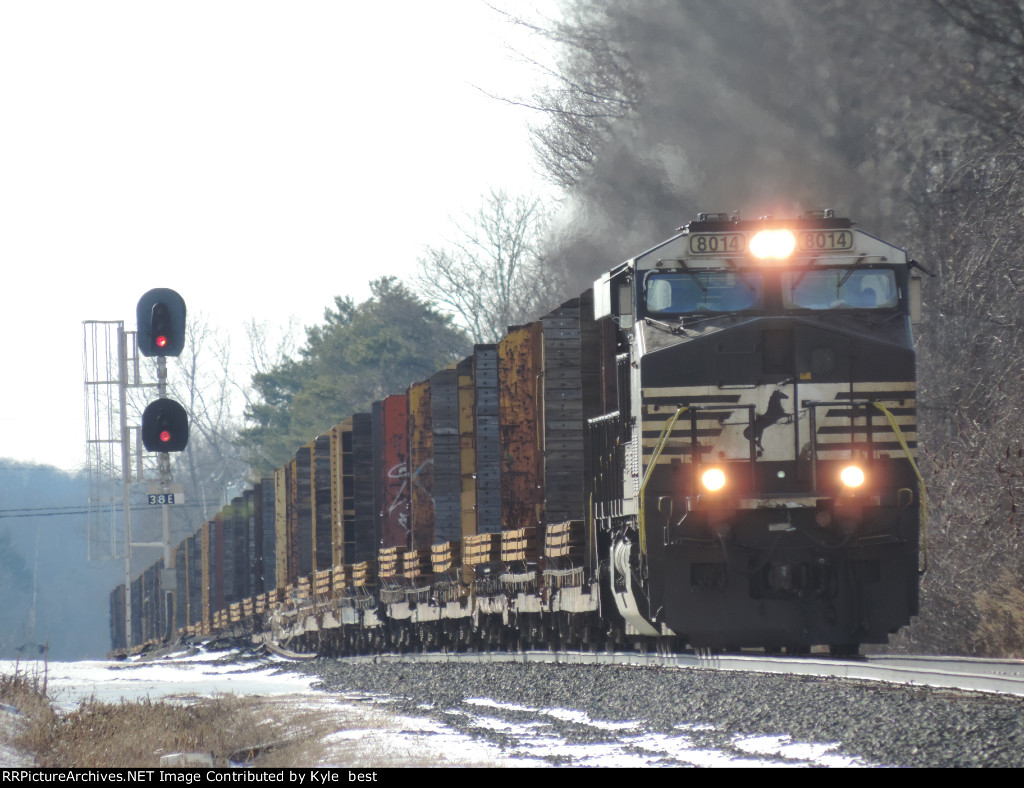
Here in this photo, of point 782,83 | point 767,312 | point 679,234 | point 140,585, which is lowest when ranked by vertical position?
point 140,585

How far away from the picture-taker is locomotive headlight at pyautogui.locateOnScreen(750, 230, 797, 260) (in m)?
11.1

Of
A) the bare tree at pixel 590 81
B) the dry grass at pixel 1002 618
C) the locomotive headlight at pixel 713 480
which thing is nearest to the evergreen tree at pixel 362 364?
the bare tree at pixel 590 81

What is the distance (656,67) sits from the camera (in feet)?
77.0

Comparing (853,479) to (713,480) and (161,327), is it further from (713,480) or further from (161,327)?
(161,327)

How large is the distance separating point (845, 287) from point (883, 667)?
352 centimetres

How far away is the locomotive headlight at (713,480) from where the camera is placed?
10.7 meters

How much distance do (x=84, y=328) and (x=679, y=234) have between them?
17076 millimetres

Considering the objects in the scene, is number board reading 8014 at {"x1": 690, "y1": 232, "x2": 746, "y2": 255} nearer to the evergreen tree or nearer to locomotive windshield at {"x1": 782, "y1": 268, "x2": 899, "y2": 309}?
locomotive windshield at {"x1": 782, "y1": 268, "x2": 899, "y2": 309}

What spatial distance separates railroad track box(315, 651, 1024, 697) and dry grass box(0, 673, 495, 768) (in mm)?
2650

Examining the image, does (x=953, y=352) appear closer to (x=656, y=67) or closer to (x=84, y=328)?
(x=656, y=67)

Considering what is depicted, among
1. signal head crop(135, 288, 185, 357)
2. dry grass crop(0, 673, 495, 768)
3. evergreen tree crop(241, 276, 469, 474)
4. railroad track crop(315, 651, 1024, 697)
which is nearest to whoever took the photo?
dry grass crop(0, 673, 495, 768)

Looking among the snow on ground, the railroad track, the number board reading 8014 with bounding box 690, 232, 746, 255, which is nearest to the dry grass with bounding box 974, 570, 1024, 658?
the railroad track

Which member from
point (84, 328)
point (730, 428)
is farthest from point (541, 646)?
point (84, 328)

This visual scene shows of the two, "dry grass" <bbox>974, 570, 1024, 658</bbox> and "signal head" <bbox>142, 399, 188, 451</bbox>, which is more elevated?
"signal head" <bbox>142, 399, 188, 451</bbox>
